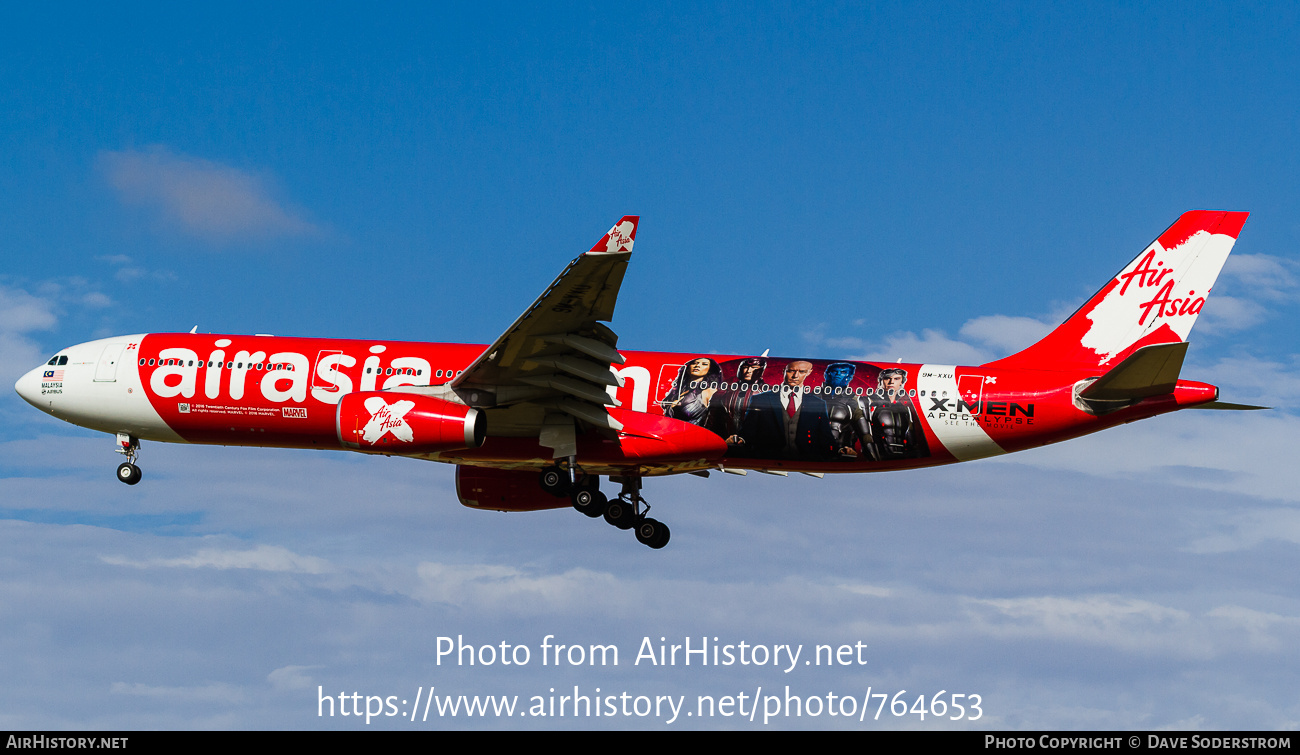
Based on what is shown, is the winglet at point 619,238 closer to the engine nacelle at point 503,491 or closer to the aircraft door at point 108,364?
the engine nacelle at point 503,491

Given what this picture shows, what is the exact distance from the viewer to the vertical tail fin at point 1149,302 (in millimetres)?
36156

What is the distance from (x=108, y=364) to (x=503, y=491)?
43.5 ft

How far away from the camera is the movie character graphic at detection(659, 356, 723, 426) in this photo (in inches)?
1394

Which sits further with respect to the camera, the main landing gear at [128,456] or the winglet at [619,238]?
the main landing gear at [128,456]

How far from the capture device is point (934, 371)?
35781 mm

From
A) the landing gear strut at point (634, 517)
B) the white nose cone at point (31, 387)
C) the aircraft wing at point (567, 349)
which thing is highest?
the white nose cone at point (31, 387)

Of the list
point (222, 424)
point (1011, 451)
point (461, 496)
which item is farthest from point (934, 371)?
point (222, 424)

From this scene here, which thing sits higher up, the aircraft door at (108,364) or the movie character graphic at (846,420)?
the aircraft door at (108,364)

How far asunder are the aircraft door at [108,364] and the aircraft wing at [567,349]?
12.3 metres

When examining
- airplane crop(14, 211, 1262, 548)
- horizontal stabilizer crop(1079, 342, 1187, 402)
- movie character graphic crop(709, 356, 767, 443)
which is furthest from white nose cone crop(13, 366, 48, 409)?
horizontal stabilizer crop(1079, 342, 1187, 402)

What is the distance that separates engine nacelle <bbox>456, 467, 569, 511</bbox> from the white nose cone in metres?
13.9

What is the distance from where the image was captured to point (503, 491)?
4147 cm

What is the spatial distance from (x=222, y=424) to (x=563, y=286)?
13.4 meters

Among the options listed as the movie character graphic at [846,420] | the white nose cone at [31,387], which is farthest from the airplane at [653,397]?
the white nose cone at [31,387]
